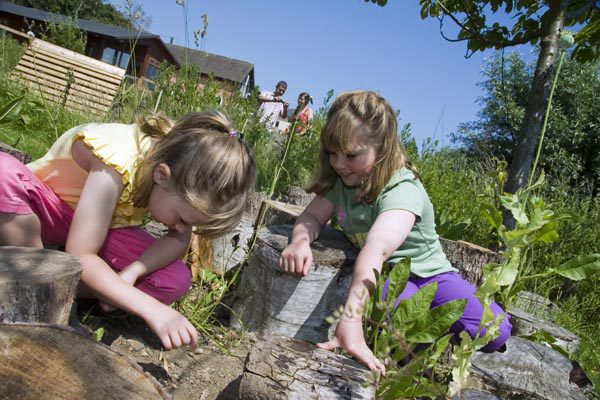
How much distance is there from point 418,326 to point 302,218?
910 millimetres

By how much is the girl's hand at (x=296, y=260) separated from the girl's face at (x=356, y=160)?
1.34ft

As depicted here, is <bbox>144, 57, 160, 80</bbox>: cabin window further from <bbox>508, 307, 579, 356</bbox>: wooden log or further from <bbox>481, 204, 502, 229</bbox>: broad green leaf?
<bbox>508, 307, 579, 356</bbox>: wooden log

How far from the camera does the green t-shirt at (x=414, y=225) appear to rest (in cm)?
226

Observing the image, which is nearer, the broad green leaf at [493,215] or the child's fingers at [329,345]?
the child's fingers at [329,345]

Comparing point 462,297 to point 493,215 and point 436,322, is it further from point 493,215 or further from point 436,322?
point 436,322

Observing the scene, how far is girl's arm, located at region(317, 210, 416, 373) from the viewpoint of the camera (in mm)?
1640

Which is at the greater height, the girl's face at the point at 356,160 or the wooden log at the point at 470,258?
the girl's face at the point at 356,160

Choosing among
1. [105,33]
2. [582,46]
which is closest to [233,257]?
[582,46]

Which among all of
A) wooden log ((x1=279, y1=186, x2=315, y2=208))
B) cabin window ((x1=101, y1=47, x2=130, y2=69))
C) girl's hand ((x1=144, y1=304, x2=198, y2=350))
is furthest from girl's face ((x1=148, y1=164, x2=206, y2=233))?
cabin window ((x1=101, y1=47, x2=130, y2=69))

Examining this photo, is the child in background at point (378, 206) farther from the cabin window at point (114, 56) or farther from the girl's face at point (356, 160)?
the cabin window at point (114, 56)

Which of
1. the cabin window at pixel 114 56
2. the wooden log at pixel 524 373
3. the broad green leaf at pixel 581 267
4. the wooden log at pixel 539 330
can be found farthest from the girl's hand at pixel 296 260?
the cabin window at pixel 114 56

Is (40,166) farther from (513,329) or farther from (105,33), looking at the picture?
(105,33)

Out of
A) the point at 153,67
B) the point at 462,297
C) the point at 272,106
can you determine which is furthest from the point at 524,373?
the point at 153,67

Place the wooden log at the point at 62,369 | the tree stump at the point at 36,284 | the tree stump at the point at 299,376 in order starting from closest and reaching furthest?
the wooden log at the point at 62,369, the tree stump at the point at 36,284, the tree stump at the point at 299,376
